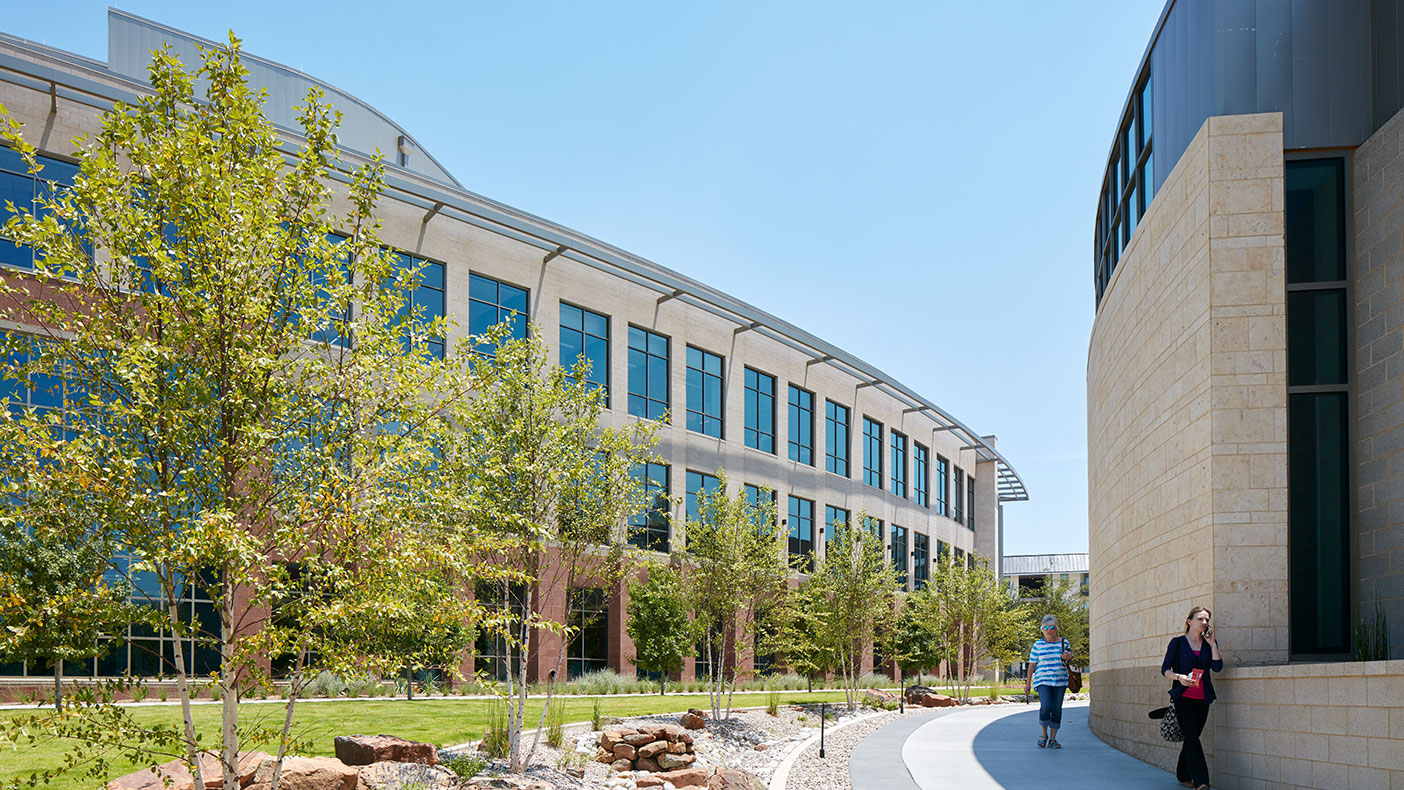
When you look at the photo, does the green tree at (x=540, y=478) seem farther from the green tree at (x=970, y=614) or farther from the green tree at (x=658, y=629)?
the green tree at (x=970, y=614)

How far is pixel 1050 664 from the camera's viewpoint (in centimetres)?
1566

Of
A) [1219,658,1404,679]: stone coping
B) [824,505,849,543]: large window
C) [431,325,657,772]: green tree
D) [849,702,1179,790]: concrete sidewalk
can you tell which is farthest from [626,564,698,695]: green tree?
[1219,658,1404,679]: stone coping

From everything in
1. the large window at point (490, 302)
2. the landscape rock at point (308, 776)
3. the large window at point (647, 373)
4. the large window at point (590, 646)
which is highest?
the large window at point (490, 302)

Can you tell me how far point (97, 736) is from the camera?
678cm

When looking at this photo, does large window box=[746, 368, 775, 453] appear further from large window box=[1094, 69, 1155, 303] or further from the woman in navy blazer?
the woman in navy blazer

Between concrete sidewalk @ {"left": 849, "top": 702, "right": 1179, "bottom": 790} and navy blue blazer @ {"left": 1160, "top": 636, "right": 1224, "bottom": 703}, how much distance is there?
1.36 m

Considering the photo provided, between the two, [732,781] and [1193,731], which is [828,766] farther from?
[1193,731]

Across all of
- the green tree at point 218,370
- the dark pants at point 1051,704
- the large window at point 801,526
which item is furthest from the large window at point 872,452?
the green tree at point 218,370

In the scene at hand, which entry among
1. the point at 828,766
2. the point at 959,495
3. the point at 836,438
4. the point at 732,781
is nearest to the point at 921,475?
Result: the point at 959,495

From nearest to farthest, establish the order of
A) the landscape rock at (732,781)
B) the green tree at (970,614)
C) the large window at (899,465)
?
the landscape rock at (732,781) → the green tree at (970,614) → the large window at (899,465)

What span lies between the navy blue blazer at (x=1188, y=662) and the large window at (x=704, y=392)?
3002 cm

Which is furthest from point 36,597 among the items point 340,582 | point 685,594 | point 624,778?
point 685,594

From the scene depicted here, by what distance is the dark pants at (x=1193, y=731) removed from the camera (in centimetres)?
1025

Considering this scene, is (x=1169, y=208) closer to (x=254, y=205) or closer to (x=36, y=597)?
(x=254, y=205)
